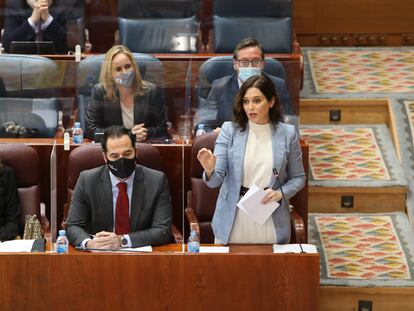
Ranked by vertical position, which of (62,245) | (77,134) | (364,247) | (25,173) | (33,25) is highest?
(33,25)

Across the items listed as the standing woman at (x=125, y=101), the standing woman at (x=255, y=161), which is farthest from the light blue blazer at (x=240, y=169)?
the standing woman at (x=125, y=101)

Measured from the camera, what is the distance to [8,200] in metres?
3.31

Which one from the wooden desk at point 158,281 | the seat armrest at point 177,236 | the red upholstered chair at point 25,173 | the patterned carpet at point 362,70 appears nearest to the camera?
the wooden desk at point 158,281

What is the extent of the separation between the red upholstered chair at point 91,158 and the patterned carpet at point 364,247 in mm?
586

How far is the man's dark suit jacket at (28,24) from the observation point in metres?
4.49

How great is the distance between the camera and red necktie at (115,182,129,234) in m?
3.21

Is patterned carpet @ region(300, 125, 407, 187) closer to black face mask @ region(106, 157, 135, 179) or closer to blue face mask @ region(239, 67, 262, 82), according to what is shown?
blue face mask @ region(239, 67, 262, 82)

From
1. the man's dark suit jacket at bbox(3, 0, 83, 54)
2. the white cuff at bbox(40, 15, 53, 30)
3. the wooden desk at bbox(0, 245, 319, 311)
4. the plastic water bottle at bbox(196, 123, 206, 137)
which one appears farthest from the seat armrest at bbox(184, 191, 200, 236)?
the white cuff at bbox(40, 15, 53, 30)

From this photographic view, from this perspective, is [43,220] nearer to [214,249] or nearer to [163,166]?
[163,166]

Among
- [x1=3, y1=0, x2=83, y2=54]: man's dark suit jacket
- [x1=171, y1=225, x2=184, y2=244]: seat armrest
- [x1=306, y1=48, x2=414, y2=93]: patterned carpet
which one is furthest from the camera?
[x1=306, y1=48, x2=414, y2=93]: patterned carpet

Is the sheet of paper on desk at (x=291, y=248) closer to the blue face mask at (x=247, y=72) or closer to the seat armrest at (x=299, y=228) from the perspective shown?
the seat armrest at (x=299, y=228)

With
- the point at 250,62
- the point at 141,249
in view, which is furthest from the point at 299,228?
the point at 250,62

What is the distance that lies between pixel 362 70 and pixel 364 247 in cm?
120

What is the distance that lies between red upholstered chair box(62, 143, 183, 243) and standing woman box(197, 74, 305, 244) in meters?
0.24
